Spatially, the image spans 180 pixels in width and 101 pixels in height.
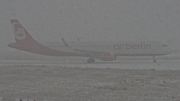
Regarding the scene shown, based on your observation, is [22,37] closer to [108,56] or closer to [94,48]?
[94,48]

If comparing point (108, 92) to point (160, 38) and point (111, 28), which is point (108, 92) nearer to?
point (160, 38)

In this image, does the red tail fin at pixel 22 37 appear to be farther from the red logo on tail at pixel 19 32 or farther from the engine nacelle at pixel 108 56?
the engine nacelle at pixel 108 56

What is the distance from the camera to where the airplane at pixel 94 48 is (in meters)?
42.2

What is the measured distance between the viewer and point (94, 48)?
43562 mm

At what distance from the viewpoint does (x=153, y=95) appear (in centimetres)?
1452

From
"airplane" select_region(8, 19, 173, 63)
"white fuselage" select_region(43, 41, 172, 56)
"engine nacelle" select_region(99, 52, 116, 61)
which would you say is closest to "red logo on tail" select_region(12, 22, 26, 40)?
"airplane" select_region(8, 19, 173, 63)

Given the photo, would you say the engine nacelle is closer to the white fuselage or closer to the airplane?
the airplane

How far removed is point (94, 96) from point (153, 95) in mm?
2657

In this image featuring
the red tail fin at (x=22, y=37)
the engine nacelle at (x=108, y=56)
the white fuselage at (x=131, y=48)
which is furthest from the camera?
the red tail fin at (x=22, y=37)

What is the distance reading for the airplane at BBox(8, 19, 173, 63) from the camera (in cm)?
4225

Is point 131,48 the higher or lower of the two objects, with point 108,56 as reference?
higher

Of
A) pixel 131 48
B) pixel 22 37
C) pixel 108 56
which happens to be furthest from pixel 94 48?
pixel 22 37

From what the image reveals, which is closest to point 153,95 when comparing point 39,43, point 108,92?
point 108,92

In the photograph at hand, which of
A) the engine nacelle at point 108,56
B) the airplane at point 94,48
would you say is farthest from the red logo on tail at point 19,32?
the engine nacelle at point 108,56
